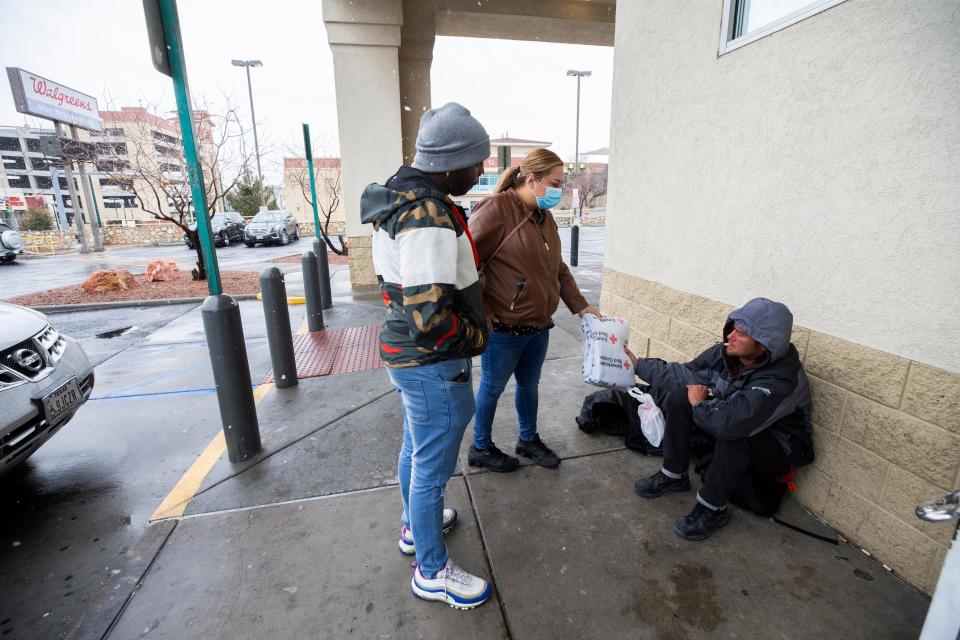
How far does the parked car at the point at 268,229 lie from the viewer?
66.6ft

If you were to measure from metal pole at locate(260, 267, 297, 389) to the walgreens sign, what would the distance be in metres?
21.6

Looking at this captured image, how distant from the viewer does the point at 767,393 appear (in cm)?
221

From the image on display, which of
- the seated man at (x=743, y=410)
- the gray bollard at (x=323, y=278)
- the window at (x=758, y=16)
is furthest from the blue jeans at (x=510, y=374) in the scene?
the gray bollard at (x=323, y=278)

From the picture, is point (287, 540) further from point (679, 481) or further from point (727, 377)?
point (727, 377)

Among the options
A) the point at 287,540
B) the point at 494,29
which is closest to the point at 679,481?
the point at 287,540

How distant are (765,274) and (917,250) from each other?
29.8 inches

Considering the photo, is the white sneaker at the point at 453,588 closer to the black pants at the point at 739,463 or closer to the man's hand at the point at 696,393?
the black pants at the point at 739,463

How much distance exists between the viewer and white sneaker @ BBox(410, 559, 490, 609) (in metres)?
1.99

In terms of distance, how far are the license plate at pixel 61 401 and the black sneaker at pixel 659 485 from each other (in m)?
3.44

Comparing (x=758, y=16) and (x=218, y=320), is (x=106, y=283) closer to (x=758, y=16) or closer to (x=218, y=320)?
(x=218, y=320)

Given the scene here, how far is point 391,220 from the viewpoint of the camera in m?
1.61

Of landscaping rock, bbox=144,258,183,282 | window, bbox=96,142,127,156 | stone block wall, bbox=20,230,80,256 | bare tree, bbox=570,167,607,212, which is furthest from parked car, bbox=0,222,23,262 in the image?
bare tree, bbox=570,167,607,212

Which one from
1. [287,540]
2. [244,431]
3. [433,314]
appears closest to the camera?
[433,314]

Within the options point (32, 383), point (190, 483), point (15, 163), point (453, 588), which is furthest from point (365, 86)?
point (15, 163)
